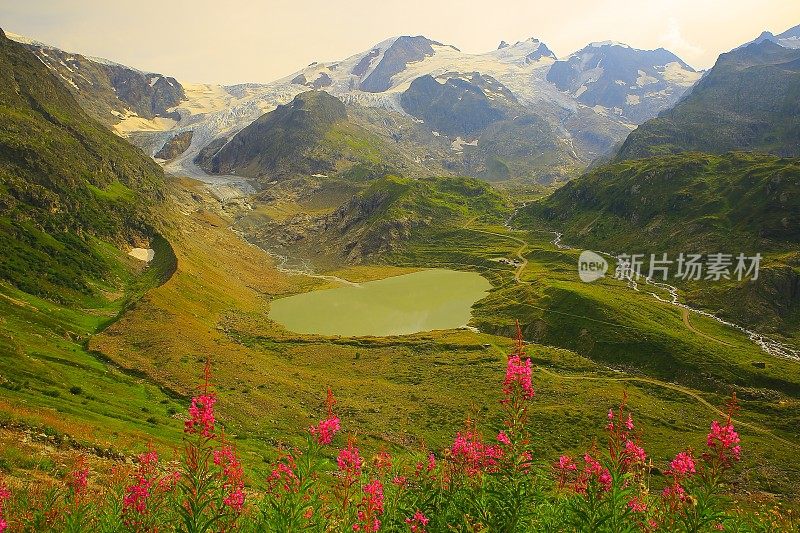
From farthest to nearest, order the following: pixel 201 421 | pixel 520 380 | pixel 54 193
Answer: pixel 54 193
pixel 520 380
pixel 201 421

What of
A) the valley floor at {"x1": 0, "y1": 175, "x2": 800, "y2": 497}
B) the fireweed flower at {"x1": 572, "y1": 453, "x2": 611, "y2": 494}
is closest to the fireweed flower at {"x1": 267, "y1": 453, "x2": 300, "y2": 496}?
Result: the fireweed flower at {"x1": 572, "y1": 453, "x2": 611, "y2": 494}

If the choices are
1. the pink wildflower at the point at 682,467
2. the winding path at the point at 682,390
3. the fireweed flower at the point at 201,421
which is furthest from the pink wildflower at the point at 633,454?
the winding path at the point at 682,390

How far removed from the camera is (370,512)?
8.49 meters

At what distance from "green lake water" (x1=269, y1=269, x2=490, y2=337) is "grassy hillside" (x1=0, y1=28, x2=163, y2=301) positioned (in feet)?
152

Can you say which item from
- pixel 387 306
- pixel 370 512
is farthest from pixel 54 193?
pixel 370 512

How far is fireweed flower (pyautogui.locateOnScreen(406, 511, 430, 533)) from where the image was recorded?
926 centimetres

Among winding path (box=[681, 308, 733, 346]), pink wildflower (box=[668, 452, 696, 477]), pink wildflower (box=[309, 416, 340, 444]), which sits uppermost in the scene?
pink wildflower (box=[309, 416, 340, 444])

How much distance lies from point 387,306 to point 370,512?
127 meters

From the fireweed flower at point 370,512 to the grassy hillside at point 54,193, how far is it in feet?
330

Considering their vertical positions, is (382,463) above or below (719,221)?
below

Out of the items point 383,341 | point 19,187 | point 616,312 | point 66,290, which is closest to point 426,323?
point 383,341

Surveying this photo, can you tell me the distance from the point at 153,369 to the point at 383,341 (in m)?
47.3

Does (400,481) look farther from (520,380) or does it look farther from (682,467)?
(682,467)

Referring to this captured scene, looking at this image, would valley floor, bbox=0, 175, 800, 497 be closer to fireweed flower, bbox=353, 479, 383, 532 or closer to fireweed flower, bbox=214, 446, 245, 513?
fireweed flower, bbox=353, 479, 383, 532
